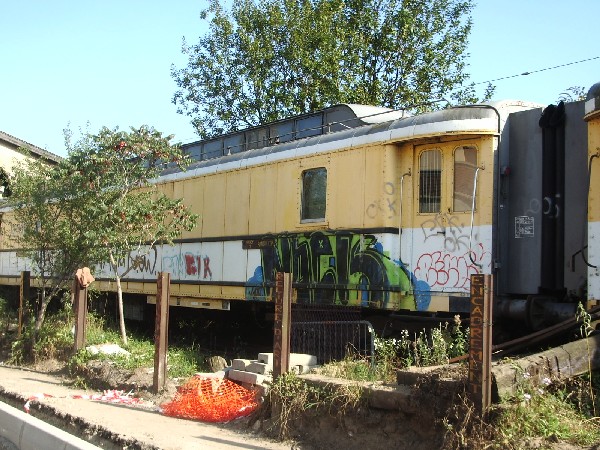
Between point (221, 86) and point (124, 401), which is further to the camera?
point (221, 86)

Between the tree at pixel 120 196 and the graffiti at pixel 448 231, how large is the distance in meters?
4.77

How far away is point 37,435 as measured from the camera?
6281 millimetres

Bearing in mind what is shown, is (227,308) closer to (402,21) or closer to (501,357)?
(501,357)

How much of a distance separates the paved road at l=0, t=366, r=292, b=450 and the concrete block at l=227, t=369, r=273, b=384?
0.68m

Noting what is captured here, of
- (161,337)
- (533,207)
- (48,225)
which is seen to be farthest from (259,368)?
(48,225)

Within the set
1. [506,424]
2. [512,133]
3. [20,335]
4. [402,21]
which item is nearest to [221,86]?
[402,21]

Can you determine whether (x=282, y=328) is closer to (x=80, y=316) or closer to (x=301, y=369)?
(x=301, y=369)

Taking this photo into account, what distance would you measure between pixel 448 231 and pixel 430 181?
754 millimetres

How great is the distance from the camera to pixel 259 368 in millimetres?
8078

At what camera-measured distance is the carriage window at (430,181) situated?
8984 mm

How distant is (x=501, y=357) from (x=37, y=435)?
4.28m

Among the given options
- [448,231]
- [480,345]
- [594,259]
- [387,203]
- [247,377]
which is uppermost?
[387,203]

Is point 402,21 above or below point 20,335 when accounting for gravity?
above

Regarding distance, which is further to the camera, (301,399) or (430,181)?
(430,181)
